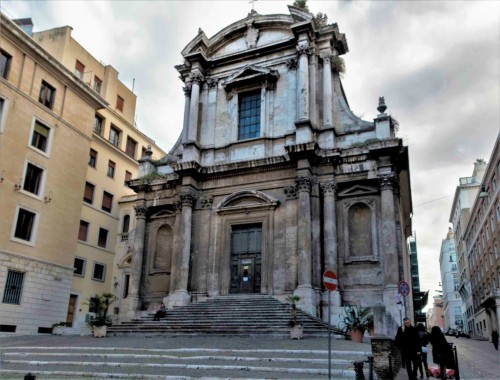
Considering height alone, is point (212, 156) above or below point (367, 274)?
above

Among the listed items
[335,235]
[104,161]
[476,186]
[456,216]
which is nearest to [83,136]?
[104,161]

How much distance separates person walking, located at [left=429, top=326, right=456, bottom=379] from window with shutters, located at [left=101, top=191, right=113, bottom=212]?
89.9 ft

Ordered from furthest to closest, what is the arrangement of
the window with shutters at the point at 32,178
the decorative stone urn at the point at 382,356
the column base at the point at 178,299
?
1. the window with shutters at the point at 32,178
2. the column base at the point at 178,299
3. the decorative stone urn at the point at 382,356

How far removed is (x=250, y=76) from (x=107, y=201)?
Result: 15.9 meters

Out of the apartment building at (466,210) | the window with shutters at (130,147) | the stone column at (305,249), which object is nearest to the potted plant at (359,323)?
the stone column at (305,249)

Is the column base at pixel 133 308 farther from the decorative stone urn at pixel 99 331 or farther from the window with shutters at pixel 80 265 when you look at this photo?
the window with shutters at pixel 80 265

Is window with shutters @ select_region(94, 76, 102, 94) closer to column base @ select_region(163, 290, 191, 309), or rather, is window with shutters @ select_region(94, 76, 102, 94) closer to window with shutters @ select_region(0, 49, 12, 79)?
window with shutters @ select_region(0, 49, 12, 79)

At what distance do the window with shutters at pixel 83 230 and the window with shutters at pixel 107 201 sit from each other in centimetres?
221

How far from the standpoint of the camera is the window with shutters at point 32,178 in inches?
982

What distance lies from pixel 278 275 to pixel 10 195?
1419 cm

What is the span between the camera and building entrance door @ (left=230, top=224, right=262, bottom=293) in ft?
71.9

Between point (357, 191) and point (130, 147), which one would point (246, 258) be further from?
point (130, 147)

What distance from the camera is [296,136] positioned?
72.2ft

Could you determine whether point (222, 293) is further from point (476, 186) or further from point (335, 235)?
point (476, 186)
